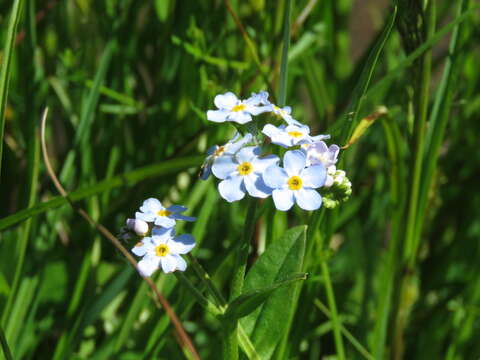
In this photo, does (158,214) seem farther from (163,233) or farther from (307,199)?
(307,199)

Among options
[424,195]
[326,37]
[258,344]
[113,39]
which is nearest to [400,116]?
[326,37]

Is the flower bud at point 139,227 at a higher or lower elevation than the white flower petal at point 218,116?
lower

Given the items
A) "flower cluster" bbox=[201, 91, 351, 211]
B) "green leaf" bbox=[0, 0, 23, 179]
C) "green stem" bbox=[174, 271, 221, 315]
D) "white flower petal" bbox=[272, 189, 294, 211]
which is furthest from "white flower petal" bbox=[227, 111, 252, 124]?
"green leaf" bbox=[0, 0, 23, 179]

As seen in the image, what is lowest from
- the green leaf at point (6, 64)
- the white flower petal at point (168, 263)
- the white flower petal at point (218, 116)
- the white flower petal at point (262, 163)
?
the white flower petal at point (168, 263)

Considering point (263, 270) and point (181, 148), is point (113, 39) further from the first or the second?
point (263, 270)

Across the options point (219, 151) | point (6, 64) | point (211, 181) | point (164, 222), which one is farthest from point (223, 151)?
point (211, 181)

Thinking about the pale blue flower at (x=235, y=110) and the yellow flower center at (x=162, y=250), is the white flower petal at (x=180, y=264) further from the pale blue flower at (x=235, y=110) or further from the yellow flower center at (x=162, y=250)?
the pale blue flower at (x=235, y=110)

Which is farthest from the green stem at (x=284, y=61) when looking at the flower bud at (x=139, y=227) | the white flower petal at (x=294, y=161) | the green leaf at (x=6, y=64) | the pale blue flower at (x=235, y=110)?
the green leaf at (x=6, y=64)

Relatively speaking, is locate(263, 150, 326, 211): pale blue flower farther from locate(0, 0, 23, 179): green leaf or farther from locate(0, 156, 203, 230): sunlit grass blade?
locate(0, 0, 23, 179): green leaf
